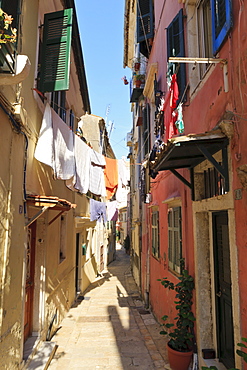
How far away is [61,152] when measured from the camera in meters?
5.31

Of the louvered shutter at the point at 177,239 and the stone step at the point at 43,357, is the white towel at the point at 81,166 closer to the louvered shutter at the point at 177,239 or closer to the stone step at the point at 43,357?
the louvered shutter at the point at 177,239

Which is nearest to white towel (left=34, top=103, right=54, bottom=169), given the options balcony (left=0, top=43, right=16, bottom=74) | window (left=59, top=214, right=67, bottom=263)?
balcony (left=0, top=43, right=16, bottom=74)

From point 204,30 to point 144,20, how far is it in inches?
224

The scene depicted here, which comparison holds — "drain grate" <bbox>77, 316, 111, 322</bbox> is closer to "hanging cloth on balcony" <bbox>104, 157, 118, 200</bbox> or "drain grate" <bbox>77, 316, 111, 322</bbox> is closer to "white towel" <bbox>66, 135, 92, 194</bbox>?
"white towel" <bbox>66, 135, 92, 194</bbox>

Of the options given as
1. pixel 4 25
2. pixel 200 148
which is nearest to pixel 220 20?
pixel 200 148

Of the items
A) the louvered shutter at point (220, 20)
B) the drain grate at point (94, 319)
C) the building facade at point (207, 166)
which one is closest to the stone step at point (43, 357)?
the drain grate at point (94, 319)

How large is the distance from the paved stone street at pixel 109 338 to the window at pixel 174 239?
1.82 m

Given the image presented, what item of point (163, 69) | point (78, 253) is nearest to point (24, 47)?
point (163, 69)

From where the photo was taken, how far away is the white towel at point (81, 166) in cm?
652

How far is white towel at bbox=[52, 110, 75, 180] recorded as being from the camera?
508cm

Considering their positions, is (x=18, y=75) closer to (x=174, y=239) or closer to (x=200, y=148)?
(x=200, y=148)

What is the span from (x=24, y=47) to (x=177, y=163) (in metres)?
3.28

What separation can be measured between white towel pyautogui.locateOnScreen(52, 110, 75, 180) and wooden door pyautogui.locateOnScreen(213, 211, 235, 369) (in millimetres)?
2926

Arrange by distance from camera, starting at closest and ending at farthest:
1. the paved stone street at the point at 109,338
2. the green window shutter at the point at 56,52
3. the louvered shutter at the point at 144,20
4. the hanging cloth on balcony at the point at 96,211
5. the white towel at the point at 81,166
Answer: the green window shutter at the point at 56,52 < the paved stone street at the point at 109,338 < the white towel at the point at 81,166 < the louvered shutter at the point at 144,20 < the hanging cloth on balcony at the point at 96,211
